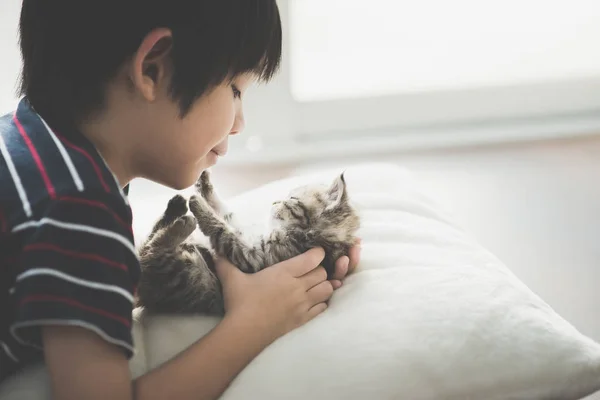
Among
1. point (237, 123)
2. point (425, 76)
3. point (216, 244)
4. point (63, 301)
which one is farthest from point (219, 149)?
point (425, 76)

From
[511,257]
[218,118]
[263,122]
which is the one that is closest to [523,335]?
[218,118]

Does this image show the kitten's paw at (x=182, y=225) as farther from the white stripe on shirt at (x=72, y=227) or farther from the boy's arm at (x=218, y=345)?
the white stripe on shirt at (x=72, y=227)

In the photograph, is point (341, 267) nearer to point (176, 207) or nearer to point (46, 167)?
point (176, 207)

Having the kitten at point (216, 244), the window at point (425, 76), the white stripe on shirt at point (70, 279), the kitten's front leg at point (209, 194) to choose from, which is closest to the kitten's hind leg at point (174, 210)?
the kitten at point (216, 244)

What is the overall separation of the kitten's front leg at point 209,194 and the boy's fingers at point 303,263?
25 centimetres

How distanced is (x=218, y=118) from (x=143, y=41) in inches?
6.0

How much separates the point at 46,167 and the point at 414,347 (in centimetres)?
50

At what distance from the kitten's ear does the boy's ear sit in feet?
1.19

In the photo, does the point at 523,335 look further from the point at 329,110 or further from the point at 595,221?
the point at 329,110

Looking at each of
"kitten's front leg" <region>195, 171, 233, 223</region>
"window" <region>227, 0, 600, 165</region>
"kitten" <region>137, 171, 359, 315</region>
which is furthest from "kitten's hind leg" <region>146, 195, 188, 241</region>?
"window" <region>227, 0, 600, 165</region>

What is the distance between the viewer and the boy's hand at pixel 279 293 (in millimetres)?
877

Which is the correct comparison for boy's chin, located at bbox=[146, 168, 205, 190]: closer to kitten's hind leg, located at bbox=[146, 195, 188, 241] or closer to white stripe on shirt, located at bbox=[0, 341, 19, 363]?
kitten's hind leg, located at bbox=[146, 195, 188, 241]

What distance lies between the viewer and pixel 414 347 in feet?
2.73

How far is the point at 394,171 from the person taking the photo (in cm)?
137
